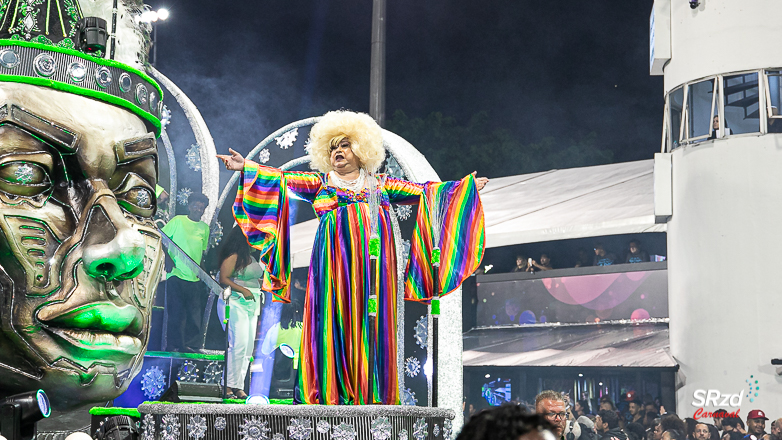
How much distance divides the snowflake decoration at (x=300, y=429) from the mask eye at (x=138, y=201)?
1148mm

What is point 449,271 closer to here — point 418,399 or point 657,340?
point 418,399

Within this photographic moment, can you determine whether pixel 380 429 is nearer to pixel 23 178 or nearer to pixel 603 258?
pixel 23 178

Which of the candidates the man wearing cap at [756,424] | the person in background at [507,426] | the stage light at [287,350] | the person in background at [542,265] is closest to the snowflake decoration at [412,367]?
the stage light at [287,350]

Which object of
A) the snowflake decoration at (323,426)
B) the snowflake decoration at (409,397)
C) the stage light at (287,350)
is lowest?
the snowflake decoration at (409,397)

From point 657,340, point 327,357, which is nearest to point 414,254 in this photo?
point 327,357

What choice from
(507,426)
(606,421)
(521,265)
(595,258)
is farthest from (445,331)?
(521,265)

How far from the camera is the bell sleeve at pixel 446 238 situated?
15.6ft

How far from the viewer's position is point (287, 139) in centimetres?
659

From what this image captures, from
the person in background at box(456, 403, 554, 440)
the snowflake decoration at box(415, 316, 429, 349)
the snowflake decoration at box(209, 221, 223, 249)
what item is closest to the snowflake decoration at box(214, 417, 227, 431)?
the snowflake decoration at box(415, 316, 429, 349)

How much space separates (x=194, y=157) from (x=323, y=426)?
10.8 ft

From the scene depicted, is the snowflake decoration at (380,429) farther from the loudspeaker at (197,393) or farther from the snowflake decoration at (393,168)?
the snowflake decoration at (393,168)

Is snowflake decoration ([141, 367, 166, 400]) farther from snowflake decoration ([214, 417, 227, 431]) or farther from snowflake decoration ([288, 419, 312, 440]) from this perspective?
snowflake decoration ([288, 419, 312, 440])

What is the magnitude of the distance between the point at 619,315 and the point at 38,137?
31.9 feet

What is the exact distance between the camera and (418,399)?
221 inches
